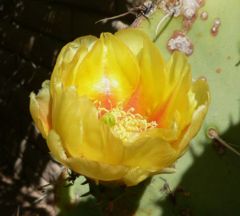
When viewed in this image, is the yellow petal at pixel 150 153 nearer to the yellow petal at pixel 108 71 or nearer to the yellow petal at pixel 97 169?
the yellow petal at pixel 97 169

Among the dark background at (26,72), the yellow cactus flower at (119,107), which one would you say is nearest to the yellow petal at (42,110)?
the yellow cactus flower at (119,107)

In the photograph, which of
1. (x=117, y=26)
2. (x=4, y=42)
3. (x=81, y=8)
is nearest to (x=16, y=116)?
(x=4, y=42)

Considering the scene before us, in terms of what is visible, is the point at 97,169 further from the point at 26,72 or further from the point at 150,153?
the point at 26,72

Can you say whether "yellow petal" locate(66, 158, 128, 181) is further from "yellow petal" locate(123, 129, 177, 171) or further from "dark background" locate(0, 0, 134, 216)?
"dark background" locate(0, 0, 134, 216)

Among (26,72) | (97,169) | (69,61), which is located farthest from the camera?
(26,72)

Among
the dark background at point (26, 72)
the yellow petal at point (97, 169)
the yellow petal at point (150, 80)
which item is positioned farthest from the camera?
the dark background at point (26, 72)

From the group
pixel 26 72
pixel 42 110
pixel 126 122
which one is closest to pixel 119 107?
pixel 126 122
